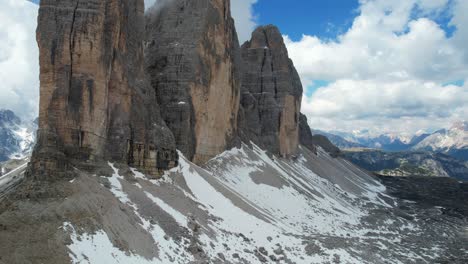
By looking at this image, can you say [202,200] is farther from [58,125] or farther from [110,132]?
[58,125]

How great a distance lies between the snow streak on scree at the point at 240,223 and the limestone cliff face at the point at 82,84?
2.66 metres

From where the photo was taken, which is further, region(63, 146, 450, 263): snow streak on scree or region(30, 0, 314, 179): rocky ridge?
region(30, 0, 314, 179): rocky ridge

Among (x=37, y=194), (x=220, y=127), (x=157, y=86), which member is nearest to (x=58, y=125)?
(x=37, y=194)

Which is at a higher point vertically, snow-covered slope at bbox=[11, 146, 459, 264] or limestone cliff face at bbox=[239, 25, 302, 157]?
limestone cliff face at bbox=[239, 25, 302, 157]

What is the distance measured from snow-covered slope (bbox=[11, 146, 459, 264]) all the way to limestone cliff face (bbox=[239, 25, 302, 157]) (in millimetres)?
17484

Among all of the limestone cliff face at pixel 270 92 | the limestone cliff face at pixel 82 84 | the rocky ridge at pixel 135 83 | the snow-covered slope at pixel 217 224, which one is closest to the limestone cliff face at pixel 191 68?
the rocky ridge at pixel 135 83

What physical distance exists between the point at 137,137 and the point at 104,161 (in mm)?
3934

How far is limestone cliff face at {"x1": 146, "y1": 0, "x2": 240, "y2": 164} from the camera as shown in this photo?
42.4 m

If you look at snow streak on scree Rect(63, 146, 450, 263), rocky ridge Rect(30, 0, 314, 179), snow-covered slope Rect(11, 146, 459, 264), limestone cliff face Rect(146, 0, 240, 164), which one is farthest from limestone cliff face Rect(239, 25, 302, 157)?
limestone cliff face Rect(146, 0, 240, 164)

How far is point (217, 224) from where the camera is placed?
95.6 ft

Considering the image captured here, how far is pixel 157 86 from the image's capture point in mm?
43000

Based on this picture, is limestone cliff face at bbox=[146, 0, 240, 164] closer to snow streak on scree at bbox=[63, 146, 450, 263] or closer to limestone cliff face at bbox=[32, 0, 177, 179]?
snow streak on scree at bbox=[63, 146, 450, 263]

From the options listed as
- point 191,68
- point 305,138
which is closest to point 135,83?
point 191,68

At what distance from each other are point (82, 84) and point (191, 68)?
58.2 feet
